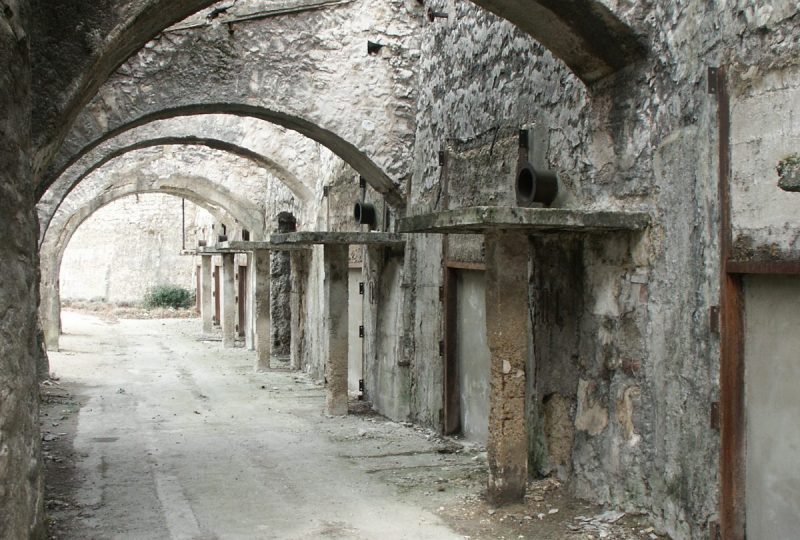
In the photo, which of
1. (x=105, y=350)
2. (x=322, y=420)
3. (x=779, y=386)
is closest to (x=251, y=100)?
(x=322, y=420)

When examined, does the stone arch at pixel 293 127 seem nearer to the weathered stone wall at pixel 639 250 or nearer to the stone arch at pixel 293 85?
the stone arch at pixel 293 85

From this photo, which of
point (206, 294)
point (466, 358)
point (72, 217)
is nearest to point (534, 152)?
point (466, 358)

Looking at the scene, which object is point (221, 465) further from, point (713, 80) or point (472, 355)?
point (713, 80)

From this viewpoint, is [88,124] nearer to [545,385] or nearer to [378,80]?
[378,80]

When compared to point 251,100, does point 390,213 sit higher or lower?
lower

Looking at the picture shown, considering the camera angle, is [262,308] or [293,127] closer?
[293,127]

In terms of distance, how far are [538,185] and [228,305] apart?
12739 mm

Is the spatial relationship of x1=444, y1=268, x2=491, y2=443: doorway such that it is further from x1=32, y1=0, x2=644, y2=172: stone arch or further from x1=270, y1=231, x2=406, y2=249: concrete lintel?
x1=32, y1=0, x2=644, y2=172: stone arch

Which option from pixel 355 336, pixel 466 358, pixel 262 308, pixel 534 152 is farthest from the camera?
pixel 262 308

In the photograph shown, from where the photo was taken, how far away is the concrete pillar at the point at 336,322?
9250 mm

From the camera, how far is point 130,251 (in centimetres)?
3250

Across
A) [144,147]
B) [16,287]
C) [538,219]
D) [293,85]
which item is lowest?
[16,287]

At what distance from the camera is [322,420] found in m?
9.08

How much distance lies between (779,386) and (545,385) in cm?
216
